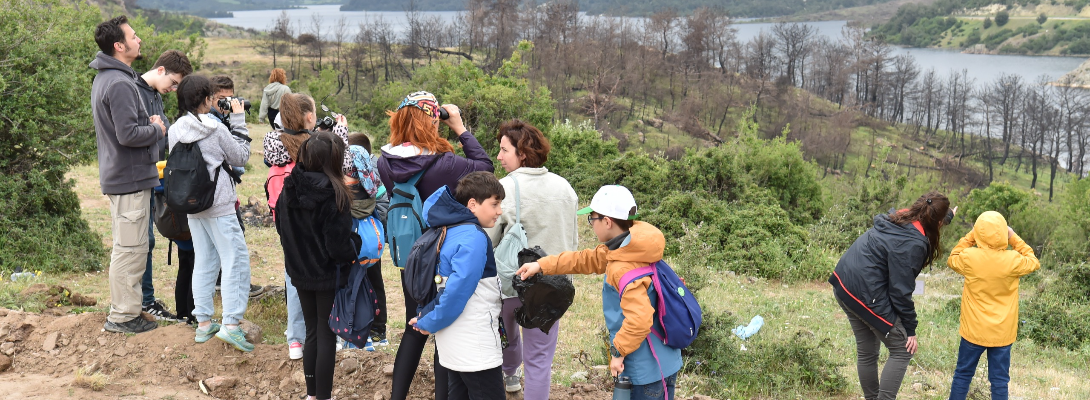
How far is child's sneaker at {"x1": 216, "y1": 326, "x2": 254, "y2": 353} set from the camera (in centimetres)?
481

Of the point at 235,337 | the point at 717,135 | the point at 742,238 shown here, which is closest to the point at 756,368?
the point at 235,337

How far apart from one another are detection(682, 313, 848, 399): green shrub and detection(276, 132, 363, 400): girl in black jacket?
9.84 feet

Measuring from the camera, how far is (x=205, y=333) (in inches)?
194

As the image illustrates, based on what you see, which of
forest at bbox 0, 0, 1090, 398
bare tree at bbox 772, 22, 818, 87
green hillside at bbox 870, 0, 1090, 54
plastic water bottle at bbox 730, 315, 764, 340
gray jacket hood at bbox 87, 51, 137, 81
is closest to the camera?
gray jacket hood at bbox 87, 51, 137, 81

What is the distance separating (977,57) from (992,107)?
57.1 metres

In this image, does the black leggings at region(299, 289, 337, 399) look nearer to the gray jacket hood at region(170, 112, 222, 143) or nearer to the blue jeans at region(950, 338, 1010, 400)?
the gray jacket hood at region(170, 112, 222, 143)

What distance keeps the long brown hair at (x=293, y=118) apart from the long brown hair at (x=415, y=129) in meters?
0.72

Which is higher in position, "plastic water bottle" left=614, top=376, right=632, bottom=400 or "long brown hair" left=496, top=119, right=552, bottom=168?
"long brown hair" left=496, top=119, right=552, bottom=168

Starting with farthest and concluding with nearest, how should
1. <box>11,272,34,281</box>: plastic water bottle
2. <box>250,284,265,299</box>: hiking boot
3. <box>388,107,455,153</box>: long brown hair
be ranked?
1. <box>11,272,34,281</box>: plastic water bottle
2. <box>250,284,265,299</box>: hiking boot
3. <box>388,107,455,153</box>: long brown hair

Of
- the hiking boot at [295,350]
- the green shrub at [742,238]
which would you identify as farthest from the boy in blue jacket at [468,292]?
the green shrub at [742,238]

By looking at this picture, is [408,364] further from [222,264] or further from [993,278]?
[993,278]

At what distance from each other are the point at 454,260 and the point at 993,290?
3.83 meters

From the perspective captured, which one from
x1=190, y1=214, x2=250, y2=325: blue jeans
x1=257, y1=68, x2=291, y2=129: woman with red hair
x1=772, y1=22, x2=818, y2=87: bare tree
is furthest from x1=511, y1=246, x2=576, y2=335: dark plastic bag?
x1=772, y1=22, x2=818, y2=87: bare tree

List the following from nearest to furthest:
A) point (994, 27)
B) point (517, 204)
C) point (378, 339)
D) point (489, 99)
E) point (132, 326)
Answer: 1. point (517, 204)
2. point (132, 326)
3. point (378, 339)
4. point (489, 99)
5. point (994, 27)
